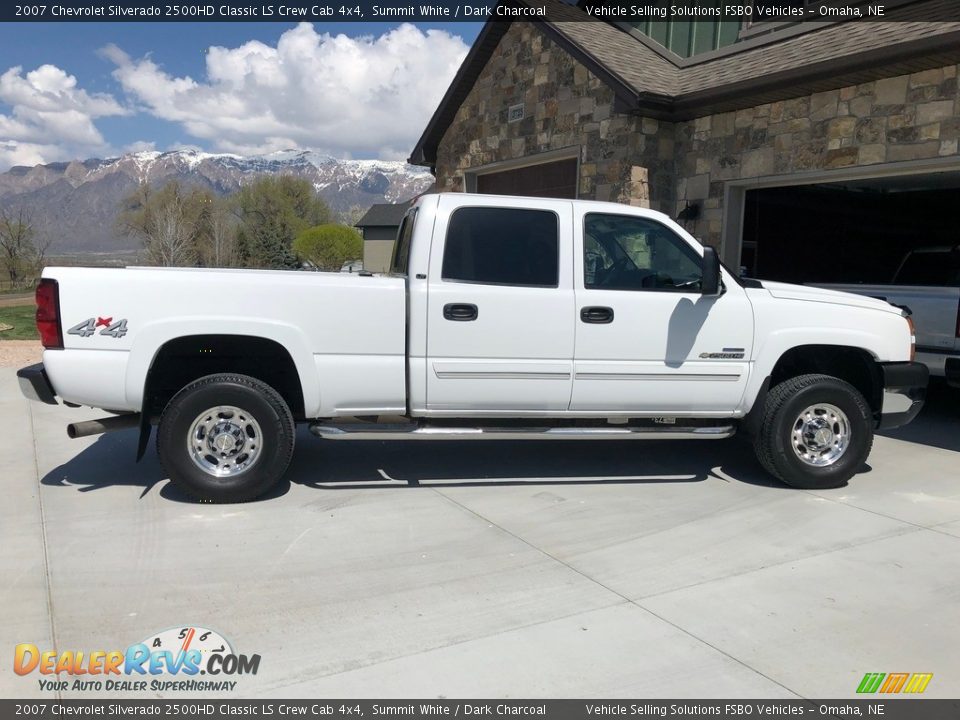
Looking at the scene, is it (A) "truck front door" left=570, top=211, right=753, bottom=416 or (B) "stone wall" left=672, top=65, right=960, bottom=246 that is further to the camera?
(B) "stone wall" left=672, top=65, right=960, bottom=246

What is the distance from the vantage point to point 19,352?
40.5 feet

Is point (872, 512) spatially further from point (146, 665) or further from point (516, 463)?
point (146, 665)

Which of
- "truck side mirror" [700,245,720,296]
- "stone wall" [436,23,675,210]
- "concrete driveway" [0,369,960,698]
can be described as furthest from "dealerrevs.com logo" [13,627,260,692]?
"stone wall" [436,23,675,210]

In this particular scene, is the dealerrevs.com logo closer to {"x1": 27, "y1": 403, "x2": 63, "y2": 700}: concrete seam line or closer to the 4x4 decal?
{"x1": 27, "y1": 403, "x2": 63, "y2": 700}: concrete seam line

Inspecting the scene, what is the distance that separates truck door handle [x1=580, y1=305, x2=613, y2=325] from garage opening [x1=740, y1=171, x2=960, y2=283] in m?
5.77

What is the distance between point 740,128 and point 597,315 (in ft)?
20.3

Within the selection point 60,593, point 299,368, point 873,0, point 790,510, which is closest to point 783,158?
point 873,0

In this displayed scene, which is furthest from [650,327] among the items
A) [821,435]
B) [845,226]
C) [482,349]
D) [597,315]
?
[845,226]

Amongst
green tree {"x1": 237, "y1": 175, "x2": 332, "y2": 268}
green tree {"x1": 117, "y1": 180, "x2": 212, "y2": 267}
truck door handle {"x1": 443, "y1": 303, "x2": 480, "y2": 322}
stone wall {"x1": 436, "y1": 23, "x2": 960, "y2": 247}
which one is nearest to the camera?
truck door handle {"x1": 443, "y1": 303, "x2": 480, "y2": 322}

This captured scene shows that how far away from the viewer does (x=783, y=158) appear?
987 cm

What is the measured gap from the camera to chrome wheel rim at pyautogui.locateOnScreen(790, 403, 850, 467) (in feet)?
19.2
